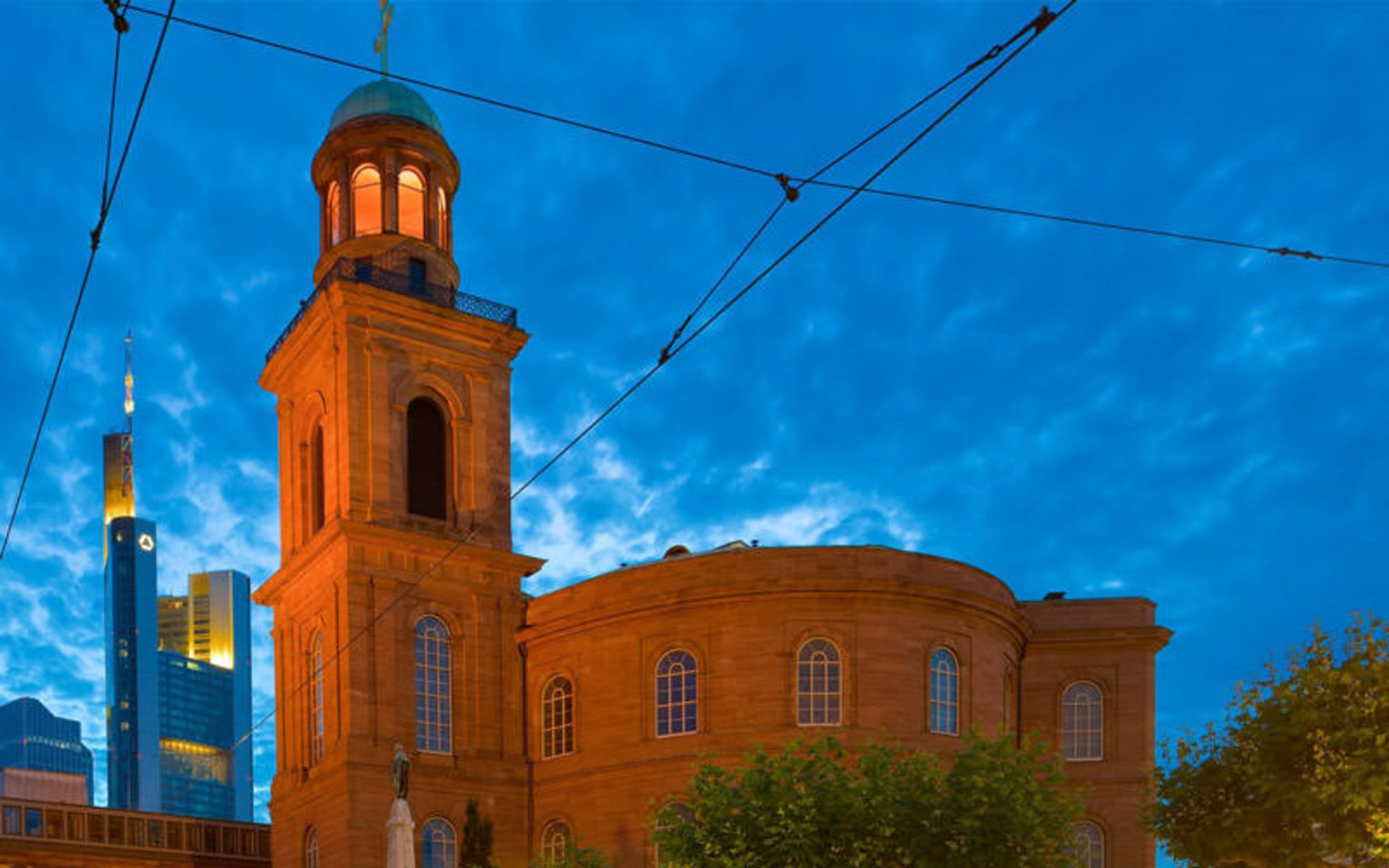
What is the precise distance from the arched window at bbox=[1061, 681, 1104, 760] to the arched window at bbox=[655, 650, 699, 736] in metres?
13.8

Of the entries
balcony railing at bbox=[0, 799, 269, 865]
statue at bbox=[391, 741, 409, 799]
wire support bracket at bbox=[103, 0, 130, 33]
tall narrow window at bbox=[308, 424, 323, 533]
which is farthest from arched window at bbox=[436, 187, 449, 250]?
wire support bracket at bbox=[103, 0, 130, 33]

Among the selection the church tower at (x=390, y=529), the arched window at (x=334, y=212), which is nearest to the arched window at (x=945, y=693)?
the church tower at (x=390, y=529)

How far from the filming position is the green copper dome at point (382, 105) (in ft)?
158

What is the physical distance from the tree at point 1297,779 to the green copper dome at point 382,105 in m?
33.1

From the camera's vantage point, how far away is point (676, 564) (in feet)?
135

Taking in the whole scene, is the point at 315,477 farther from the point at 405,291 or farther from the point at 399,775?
the point at 399,775

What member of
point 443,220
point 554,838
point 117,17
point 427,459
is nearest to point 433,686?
point 554,838

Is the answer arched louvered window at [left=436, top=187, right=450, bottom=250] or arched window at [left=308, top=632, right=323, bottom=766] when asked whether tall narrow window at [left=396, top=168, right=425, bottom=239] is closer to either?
arched louvered window at [left=436, top=187, right=450, bottom=250]

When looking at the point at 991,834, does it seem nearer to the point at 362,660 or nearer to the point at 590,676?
the point at 590,676

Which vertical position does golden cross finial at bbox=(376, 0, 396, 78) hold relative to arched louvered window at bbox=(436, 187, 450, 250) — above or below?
above

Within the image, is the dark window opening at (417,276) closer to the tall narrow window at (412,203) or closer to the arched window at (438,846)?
the tall narrow window at (412,203)

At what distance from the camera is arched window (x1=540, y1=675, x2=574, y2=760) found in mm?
43188

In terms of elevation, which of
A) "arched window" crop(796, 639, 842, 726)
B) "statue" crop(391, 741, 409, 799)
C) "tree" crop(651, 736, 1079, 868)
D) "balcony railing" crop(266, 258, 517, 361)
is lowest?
"tree" crop(651, 736, 1079, 868)

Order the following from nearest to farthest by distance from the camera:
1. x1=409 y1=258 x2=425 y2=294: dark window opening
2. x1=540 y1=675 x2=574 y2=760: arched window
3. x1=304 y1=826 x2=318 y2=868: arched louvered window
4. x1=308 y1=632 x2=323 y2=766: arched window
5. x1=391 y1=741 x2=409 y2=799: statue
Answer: x1=391 y1=741 x2=409 y2=799: statue
x1=304 y1=826 x2=318 y2=868: arched louvered window
x1=308 y1=632 x2=323 y2=766: arched window
x1=540 y1=675 x2=574 y2=760: arched window
x1=409 y1=258 x2=425 y2=294: dark window opening
